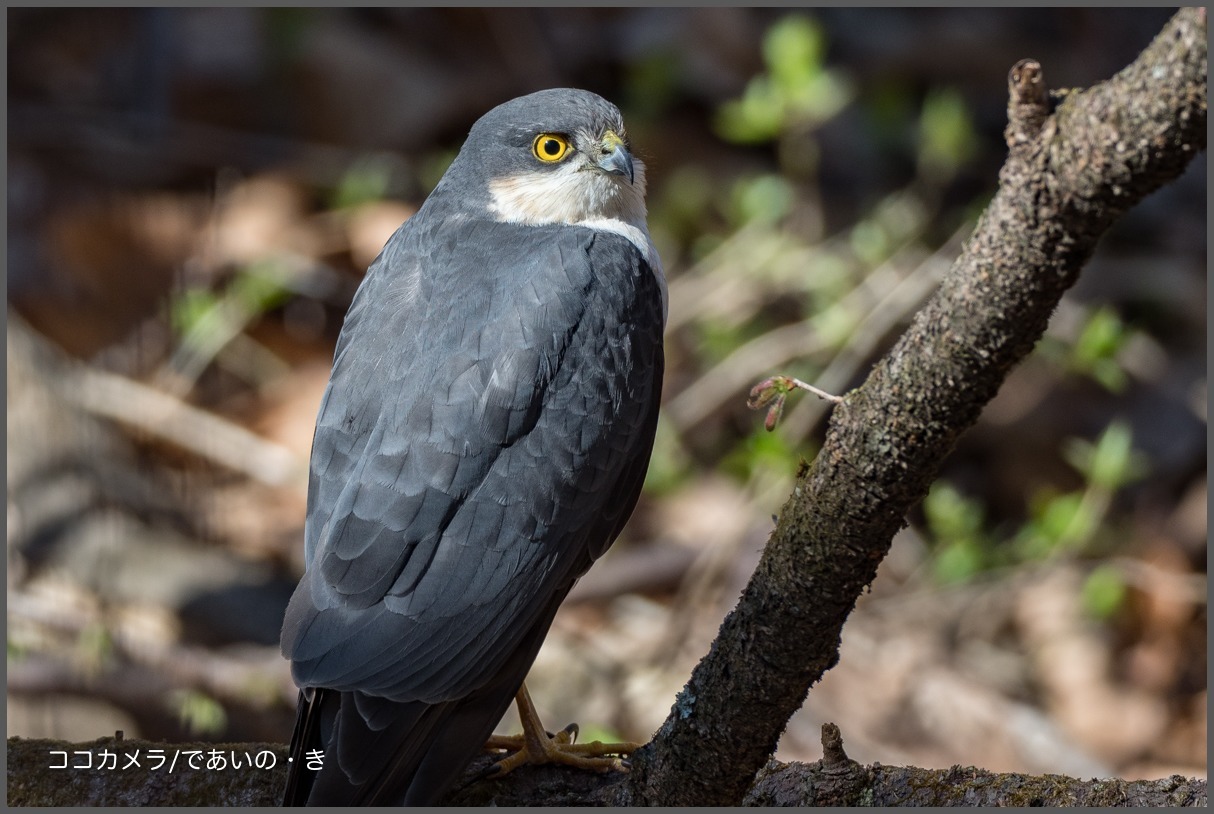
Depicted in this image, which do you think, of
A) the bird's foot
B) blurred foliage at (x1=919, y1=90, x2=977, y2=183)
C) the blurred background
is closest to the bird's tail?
the bird's foot

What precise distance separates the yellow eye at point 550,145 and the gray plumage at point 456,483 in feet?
1.43

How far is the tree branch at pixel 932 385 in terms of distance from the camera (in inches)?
76.5

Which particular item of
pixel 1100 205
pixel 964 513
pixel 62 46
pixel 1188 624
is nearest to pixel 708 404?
pixel 964 513

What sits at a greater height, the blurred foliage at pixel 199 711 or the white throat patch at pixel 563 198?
the white throat patch at pixel 563 198

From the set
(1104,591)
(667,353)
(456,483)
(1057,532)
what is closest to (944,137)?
(667,353)

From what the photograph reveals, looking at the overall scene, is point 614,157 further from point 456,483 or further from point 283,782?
point 283,782

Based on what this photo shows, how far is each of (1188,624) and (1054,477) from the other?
124 centimetres

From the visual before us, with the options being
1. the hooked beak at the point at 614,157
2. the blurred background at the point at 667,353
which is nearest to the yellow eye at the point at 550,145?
the hooked beak at the point at 614,157

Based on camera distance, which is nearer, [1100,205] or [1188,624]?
[1100,205]

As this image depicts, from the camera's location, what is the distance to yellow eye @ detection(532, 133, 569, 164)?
4418 mm

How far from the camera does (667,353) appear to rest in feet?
25.6

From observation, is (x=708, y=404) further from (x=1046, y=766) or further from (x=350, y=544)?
(x=350, y=544)

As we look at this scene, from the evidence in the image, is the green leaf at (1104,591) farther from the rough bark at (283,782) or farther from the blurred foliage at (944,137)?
the rough bark at (283,782)

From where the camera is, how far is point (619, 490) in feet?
12.6
